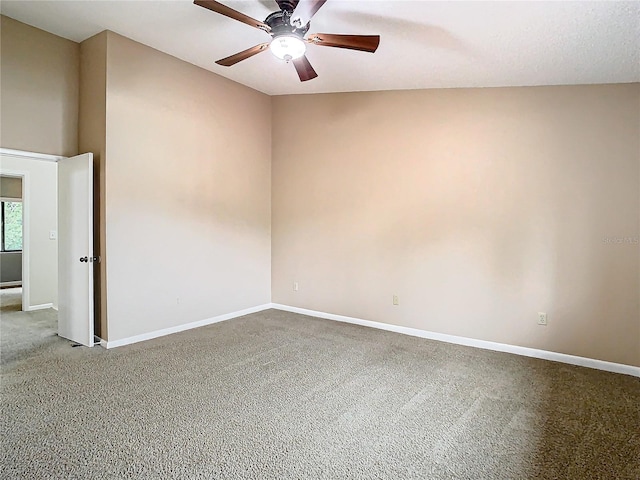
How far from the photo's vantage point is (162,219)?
4285 mm

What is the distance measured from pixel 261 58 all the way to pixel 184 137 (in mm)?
1297

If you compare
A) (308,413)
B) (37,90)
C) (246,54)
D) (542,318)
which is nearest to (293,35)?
(246,54)

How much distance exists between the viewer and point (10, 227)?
8859 millimetres

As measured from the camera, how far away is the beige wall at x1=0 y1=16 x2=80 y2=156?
3.66m

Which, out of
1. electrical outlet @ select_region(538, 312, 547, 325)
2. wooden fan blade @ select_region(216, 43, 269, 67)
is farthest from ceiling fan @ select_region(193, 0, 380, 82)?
electrical outlet @ select_region(538, 312, 547, 325)

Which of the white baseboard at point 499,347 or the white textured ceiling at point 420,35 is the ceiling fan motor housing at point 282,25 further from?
the white baseboard at point 499,347

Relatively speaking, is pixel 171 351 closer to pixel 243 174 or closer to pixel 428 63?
pixel 243 174

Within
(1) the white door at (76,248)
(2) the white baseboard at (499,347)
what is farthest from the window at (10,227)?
(2) the white baseboard at (499,347)

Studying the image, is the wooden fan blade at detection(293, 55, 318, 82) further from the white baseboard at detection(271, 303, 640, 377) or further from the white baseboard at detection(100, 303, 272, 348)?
the white baseboard at detection(100, 303, 272, 348)

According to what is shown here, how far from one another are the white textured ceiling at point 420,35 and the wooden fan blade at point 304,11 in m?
0.34

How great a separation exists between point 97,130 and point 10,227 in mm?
7063

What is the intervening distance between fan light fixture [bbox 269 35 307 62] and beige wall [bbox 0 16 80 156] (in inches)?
107

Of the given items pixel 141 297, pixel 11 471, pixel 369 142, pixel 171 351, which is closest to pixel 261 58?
pixel 369 142

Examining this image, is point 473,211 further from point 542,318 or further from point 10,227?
point 10,227
